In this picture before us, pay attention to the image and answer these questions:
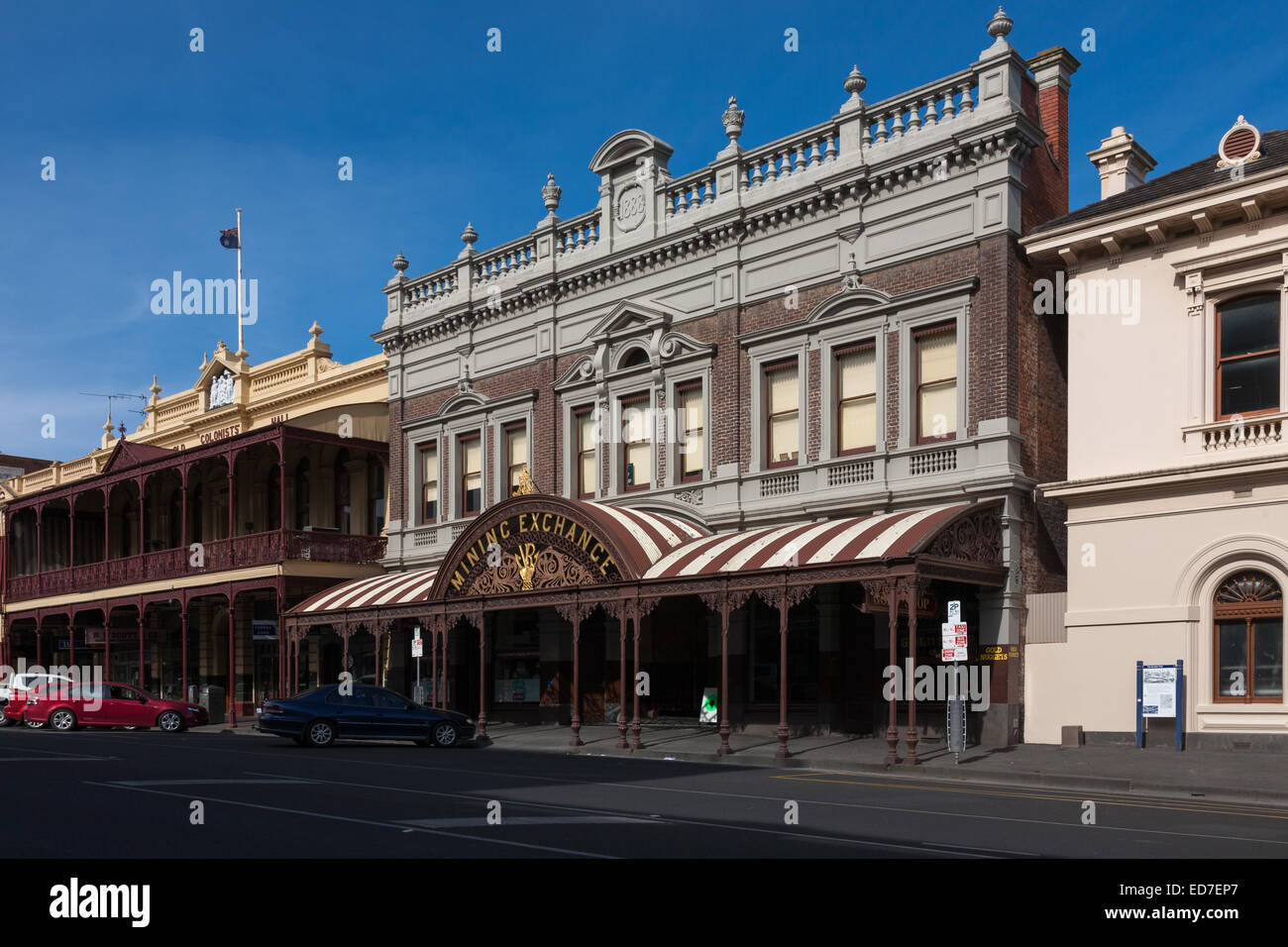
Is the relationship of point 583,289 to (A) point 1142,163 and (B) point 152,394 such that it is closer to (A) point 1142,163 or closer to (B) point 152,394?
(A) point 1142,163

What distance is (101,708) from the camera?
3162cm

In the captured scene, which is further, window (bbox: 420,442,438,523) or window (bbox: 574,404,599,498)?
window (bbox: 420,442,438,523)

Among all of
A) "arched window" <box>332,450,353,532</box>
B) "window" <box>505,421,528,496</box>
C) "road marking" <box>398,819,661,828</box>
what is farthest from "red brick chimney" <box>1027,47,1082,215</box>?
"arched window" <box>332,450,353,532</box>

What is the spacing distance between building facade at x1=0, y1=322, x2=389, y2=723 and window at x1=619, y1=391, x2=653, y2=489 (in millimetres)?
9653

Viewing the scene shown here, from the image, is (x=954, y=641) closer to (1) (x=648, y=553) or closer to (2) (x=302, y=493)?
(1) (x=648, y=553)

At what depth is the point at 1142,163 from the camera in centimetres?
2584

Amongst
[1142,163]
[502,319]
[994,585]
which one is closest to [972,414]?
[994,585]

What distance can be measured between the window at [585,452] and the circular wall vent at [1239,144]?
14.0 metres

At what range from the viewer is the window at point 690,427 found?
27266mm

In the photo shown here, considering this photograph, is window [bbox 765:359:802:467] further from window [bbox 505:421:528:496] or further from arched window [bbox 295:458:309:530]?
arched window [bbox 295:458:309:530]

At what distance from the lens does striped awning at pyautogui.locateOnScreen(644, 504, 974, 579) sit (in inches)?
805

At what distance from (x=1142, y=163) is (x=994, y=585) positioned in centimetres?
981
